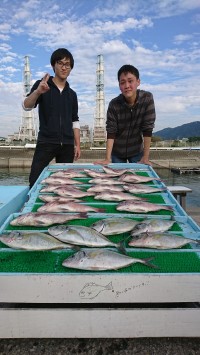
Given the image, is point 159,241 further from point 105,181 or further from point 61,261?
point 105,181

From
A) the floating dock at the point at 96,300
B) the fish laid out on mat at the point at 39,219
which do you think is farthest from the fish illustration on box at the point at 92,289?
the fish laid out on mat at the point at 39,219

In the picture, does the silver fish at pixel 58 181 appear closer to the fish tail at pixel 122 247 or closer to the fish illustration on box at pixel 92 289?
the fish tail at pixel 122 247

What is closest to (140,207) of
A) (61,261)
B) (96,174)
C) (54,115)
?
(61,261)

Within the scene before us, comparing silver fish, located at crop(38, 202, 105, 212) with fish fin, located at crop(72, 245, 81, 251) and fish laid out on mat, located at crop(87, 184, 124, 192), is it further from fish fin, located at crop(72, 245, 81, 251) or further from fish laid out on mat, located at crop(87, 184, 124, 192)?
fish fin, located at crop(72, 245, 81, 251)

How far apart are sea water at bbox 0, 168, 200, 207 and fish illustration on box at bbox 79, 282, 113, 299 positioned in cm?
2044

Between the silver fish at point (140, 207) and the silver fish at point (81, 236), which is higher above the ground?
the silver fish at point (140, 207)

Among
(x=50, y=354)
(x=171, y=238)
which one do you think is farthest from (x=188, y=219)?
(x=50, y=354)

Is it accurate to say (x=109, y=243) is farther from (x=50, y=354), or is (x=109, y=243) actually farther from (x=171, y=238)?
(x=50, y=354)

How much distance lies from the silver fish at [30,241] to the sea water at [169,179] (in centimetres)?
2014

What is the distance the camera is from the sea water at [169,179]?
24578mm

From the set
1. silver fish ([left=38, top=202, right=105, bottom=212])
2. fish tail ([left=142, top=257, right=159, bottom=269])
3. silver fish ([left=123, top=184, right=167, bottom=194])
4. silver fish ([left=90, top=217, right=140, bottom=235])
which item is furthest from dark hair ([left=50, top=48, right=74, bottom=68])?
fish tail ([left=142, top=257, right=159, bottom=269])

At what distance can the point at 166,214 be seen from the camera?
10.9 feet

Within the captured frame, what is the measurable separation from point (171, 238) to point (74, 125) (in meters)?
4.11

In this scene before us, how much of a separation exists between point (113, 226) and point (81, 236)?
1.22 feet
